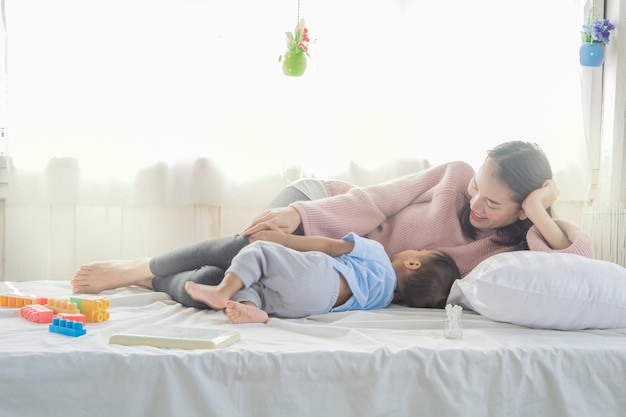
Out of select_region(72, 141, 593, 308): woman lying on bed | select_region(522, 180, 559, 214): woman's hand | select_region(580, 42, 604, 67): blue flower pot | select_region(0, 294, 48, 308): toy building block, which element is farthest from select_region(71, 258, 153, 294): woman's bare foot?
select_region(580, 42, 604, 67): blue flower pot

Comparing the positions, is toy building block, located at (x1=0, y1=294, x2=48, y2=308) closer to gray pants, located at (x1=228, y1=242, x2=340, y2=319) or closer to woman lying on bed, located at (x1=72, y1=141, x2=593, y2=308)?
woman lying on bed, located at (x1=72, y1=141, x2=593, y2=308)

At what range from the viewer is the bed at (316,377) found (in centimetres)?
117

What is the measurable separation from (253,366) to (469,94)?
1.67m

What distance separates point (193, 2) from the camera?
246 cm

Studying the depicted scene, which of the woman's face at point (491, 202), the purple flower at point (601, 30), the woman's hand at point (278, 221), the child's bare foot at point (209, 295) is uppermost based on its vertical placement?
the purple flower at point (601, 30)

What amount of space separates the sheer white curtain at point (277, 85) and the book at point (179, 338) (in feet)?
3.90

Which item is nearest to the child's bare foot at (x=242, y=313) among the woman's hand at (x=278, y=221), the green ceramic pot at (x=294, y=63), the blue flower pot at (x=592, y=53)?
the woman's hand at (x=278, y=221)

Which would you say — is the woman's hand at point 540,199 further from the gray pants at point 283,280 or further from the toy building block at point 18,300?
the toy building block at point 18,300

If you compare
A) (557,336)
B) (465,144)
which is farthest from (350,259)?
(465,144)

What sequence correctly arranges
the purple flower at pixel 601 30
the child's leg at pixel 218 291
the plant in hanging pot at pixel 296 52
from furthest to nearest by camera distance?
the purple flower at pixel 601 30 → the plant in hanging pot at pixel 296 52 → the child's leg at pixel 218 291

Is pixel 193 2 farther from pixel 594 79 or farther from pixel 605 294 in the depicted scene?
pixel 605 294

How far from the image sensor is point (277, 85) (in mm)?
2492

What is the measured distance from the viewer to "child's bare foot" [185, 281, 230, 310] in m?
1.63

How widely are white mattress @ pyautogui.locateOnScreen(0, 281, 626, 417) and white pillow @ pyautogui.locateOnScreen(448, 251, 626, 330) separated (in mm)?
118
